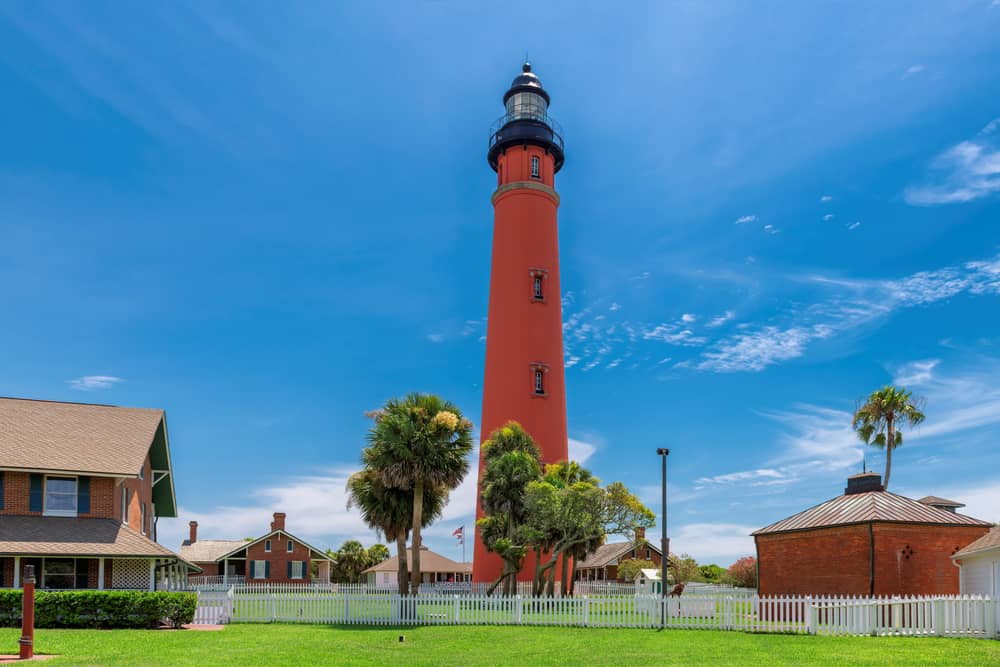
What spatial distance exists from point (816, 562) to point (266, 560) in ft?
121

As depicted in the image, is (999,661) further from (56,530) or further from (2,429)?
(2,429)

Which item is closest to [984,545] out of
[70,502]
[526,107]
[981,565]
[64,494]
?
[981,565]

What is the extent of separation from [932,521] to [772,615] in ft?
25.4

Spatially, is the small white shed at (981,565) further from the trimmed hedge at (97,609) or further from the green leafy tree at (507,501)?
the trimmed hedge at (97,609)

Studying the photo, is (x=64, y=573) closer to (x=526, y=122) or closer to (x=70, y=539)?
(x=70, y=539)

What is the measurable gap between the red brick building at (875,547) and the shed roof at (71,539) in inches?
824

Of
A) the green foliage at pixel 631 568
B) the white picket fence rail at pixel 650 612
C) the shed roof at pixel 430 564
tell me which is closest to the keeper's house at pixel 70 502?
the white picket fence rail at pixel 650 612

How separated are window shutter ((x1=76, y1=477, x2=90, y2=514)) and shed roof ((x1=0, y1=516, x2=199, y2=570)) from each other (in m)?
0.35

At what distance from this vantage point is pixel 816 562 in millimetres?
29234

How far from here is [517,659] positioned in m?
18.1

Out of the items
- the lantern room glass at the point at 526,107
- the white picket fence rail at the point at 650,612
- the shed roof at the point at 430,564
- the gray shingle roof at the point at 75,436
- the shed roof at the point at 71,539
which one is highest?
the lantern room glass at the point at 526,107

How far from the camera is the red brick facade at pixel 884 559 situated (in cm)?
2728

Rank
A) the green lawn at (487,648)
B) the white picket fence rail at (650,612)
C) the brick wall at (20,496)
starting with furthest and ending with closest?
the brick wall at (20,496) → the white picket fence rail at (650,612) → the green lawn at (487,648)

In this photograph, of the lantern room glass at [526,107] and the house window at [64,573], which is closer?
the house window at [64,573]
